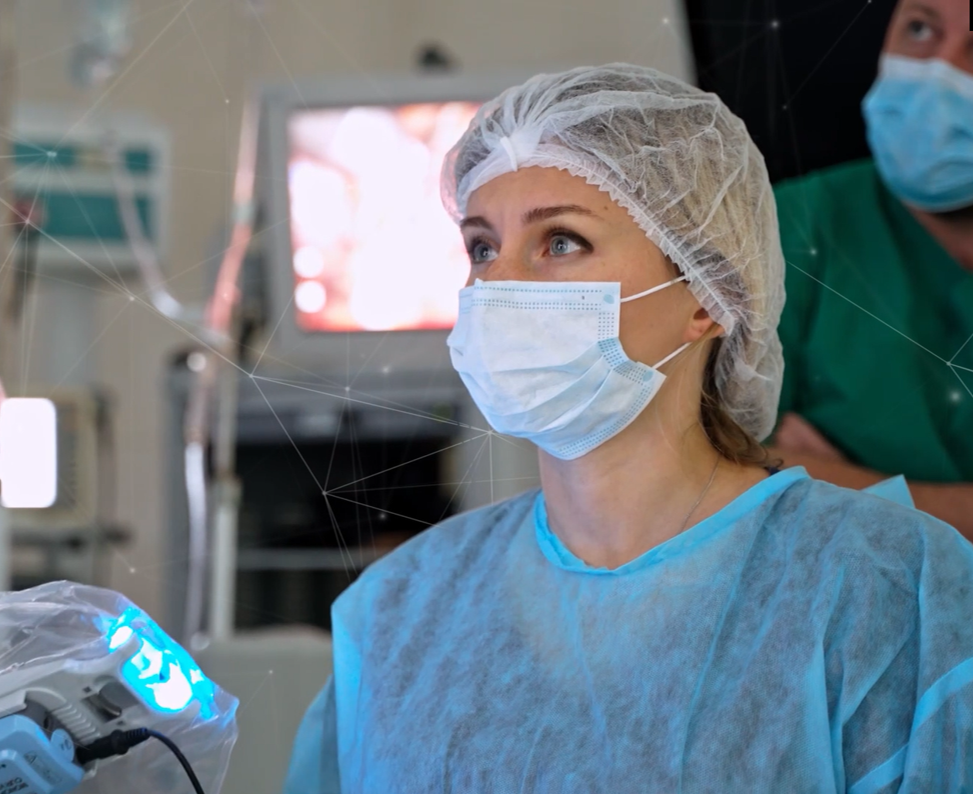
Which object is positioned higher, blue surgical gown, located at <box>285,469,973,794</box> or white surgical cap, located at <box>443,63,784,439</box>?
→ white surgical cap, located at <box>443,63,784,439</box>

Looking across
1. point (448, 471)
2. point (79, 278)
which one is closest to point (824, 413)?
point (448, 471)

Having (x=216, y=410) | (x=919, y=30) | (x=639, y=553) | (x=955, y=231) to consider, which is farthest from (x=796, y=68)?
(x=216, y=410)

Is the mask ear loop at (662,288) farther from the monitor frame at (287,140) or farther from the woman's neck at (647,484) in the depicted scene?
the monitor frame at (287,140)

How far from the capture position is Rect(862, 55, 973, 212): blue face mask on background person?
120 centimetres

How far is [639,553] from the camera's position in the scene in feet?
3.54

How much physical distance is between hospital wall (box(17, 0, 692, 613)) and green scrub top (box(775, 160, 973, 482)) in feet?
3.51

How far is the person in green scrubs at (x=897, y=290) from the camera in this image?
3.98 feet

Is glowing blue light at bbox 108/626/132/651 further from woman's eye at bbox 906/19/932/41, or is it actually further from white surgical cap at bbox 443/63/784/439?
woman's eye at bbox 906/19/932/41

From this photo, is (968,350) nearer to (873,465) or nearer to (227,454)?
(873,465)

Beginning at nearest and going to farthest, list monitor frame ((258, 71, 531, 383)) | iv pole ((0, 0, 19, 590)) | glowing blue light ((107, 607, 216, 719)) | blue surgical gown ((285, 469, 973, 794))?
blue surgical gown ((285, 469, 973, 794)) < glowing blue light ((107, 607, 216, 719)) < iv pole ((0, 0, 19, 590)) < monitor frame ((258, 71, 531, 383))

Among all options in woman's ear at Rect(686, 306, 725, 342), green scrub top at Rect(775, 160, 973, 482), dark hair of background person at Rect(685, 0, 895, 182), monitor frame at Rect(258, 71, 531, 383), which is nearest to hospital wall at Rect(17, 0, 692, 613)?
monitor frame at Rect(258, 71, 531, 383)

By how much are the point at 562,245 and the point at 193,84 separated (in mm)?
2357

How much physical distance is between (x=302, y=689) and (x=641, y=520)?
65 cm

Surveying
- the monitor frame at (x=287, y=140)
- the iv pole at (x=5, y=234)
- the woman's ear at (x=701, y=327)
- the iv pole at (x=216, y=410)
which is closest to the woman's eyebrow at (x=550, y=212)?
the woman's ear at (x=701, y=327)
